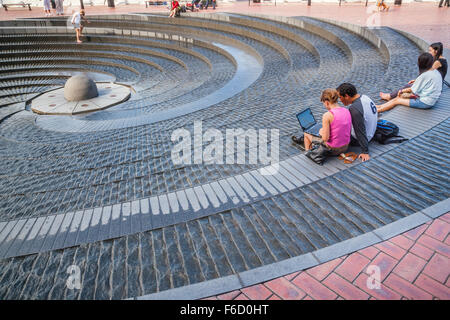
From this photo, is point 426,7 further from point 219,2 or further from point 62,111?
point 62,111

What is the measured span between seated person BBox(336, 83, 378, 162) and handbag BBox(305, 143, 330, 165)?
512 mm

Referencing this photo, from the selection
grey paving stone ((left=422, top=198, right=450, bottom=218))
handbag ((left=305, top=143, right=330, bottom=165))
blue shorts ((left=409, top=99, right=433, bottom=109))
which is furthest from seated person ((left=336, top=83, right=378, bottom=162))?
blue shorts ((left=409, top=99, right=433, bottom=109))

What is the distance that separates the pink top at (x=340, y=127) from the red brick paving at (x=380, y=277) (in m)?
1.68

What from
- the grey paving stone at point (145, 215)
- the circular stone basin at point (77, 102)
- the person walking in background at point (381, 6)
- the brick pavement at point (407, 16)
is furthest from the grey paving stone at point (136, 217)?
the person walking in background at point (381, 6)

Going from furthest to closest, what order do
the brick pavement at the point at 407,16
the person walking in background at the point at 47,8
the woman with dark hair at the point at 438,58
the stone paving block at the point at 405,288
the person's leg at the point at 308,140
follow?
the person walking in background at the point at 47,8 → the brick pavement at the point at 407,16 → the woman with dark hair at the point at 438,58 → the person's leg at the point at 308,140 → the stone paving block at the point at 405,288

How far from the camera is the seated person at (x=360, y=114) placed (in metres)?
4.34

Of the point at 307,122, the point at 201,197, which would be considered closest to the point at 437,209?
the point at 307,122

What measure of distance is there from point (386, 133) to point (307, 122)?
121cm

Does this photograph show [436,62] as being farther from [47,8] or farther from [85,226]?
[47,8]

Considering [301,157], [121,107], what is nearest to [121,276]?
[301,157]

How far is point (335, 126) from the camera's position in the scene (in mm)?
4270

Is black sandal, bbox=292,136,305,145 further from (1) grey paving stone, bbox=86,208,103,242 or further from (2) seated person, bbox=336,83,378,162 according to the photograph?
(1) grey paving stone, bbox=86,208,103,242

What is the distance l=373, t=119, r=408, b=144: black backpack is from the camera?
4730 millimetres

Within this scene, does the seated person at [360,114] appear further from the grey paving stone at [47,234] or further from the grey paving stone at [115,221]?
the grey paving stone at [47,234]
